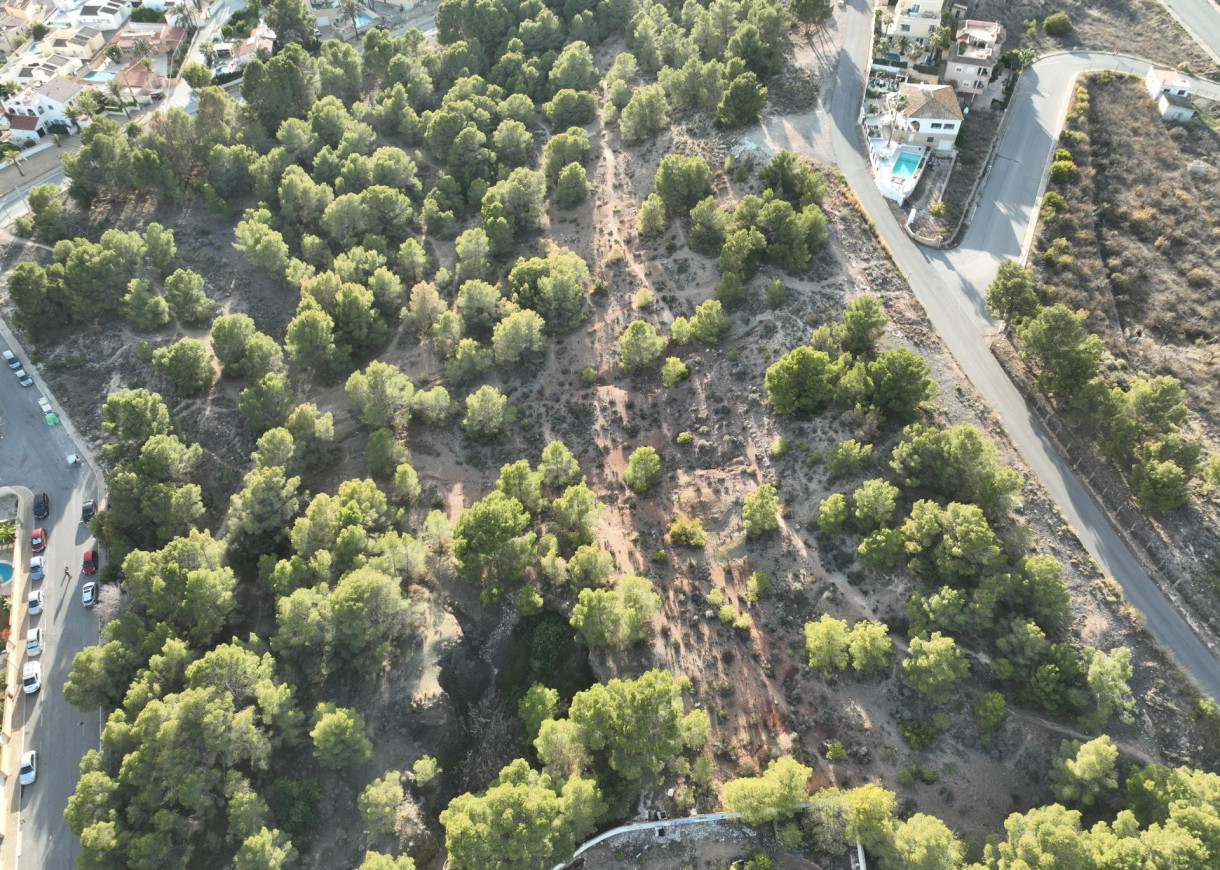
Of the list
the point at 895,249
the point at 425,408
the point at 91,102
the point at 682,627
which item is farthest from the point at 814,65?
the point at 91,102

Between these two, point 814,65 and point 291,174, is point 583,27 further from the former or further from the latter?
point 291,174

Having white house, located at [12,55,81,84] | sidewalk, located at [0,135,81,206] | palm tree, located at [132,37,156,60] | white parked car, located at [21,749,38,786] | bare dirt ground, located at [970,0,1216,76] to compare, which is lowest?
white parked car, located at [21,749,38,786]

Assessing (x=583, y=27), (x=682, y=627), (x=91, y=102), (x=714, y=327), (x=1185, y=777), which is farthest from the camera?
(x=583, y=27)

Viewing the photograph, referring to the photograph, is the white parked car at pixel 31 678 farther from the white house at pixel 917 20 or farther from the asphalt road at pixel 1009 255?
the white house at pixel 917 20

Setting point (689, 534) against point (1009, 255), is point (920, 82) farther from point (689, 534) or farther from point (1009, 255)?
point (689, 534)

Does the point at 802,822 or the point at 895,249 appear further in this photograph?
the point at 895,249

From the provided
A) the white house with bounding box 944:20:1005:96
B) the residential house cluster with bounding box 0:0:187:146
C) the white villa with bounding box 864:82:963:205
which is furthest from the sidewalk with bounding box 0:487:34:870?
the white house with bounding box 944:20:1005:96

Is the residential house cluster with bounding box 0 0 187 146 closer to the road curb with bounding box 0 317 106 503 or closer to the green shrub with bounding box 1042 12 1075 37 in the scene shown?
the road curb with bounding box 0 317 106 503
